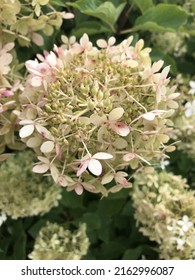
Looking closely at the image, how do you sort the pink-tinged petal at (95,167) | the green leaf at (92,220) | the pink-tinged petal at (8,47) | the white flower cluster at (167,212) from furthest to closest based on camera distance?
1. the green leaf at (92,220)
2. the white flower cluster at (167,212)
3. the pink-tinged petal at (8,47)
4. the pink-tinged petal at (95,167)

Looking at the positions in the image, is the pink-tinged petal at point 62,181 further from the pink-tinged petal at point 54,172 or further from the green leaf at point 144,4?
the green leaf at point 144,4

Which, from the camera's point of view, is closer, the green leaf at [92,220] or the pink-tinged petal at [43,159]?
the pink-tinged petal at [43,159]

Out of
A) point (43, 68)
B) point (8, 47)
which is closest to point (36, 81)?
point (43, 68)

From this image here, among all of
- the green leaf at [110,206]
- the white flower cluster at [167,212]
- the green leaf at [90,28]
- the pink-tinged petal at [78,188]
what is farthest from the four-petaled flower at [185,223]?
the green leaf at [90,28]

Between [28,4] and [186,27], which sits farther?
[186,27]

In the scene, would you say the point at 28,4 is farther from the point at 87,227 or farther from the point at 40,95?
the point at 87,227
